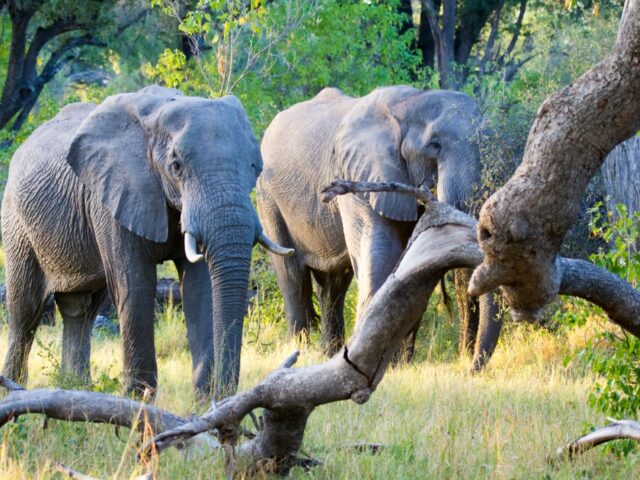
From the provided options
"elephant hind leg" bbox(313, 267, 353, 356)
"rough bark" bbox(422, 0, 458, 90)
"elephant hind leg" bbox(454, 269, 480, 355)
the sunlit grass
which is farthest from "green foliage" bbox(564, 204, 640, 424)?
"rough bark" bbox(422, 0, 458, 90)

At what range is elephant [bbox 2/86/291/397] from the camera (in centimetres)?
735

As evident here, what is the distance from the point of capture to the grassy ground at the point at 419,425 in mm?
5414

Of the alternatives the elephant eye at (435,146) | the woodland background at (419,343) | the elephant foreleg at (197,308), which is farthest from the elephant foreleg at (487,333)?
the elephant foreleg at (197,308)

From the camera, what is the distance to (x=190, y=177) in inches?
297

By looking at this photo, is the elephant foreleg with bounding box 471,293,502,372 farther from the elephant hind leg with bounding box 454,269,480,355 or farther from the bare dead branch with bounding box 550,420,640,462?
the bare dead branch with bounding box 550,420,640,462

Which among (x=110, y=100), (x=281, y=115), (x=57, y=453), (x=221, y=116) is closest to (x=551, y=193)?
(x=57, y=453)

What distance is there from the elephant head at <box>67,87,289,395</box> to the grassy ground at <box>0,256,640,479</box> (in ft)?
2.39

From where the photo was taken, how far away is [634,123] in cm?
379

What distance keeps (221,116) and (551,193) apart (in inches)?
167

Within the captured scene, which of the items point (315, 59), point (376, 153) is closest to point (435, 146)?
point (376, 153)

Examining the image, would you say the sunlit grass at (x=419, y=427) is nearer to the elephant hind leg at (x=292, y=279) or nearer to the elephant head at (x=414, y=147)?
the elephant hind leg at (x=292, y=279)

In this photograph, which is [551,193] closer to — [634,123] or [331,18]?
[634,123]

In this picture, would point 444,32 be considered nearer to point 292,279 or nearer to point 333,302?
point 292,279

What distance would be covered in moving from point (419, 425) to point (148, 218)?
87.1 inches
